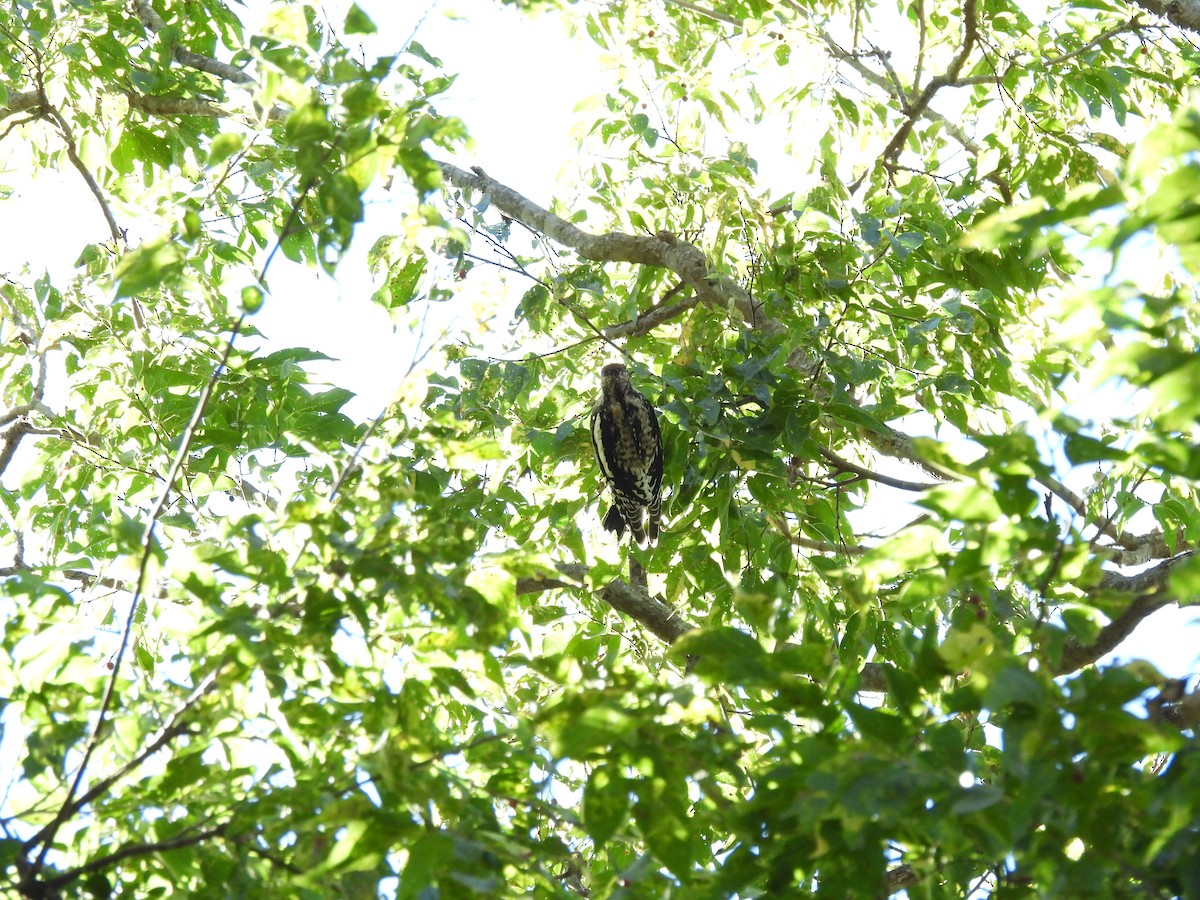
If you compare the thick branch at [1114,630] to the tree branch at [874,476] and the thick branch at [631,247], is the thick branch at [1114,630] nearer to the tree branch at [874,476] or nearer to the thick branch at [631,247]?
the tree branch at [874,476]

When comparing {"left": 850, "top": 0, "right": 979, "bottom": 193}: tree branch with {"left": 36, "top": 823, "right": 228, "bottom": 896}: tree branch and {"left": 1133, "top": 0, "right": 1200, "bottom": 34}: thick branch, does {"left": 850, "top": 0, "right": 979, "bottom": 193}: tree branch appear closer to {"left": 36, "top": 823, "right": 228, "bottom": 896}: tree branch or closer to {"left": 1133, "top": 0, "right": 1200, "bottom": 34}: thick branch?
{"left": 1133, "top": 0, "right": 1200, "bottom": 34}: thick branch

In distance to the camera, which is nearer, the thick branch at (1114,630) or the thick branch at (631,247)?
the thick branch at (1114,630)

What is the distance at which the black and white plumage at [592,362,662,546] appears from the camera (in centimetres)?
472

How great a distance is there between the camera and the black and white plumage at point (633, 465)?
472cm

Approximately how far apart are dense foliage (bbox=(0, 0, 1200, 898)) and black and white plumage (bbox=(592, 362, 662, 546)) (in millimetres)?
319

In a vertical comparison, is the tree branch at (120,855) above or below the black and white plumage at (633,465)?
below

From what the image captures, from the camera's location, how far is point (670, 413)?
131 inches

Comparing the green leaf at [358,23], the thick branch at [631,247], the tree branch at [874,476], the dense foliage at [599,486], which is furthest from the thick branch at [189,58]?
the green leaf at [358,23]

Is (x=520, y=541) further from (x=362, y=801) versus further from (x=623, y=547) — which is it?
(x=362, y=801)

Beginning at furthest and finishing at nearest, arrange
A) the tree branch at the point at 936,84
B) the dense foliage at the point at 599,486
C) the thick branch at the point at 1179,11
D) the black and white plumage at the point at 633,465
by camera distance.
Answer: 1. the black and white plumage at the point at 633,465
2. the tree branch at the point at 936,84
3. the thick branch at the point at 1179,11
4. the dense foliage at the point at 599,486

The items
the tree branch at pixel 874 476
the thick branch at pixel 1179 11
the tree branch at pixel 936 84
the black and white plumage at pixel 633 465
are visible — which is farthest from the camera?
the black and white plumage at pixel 633 465

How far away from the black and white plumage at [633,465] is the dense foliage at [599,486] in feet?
1.05

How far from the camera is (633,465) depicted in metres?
4.91

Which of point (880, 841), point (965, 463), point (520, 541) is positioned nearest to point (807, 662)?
point (880, 841)
